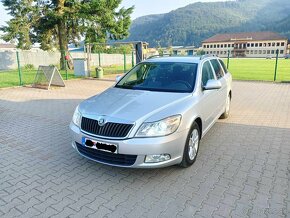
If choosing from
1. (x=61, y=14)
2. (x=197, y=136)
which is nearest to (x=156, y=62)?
(x=197, y=136)

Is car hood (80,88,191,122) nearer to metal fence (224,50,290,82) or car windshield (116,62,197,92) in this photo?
car windshield (116,62,197,92)

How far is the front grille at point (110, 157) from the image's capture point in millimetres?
3254

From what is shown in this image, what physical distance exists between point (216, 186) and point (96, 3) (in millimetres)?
18579

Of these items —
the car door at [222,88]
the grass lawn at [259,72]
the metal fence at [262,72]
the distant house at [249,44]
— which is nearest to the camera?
the car door at [222,88]

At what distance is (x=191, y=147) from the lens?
3828mm

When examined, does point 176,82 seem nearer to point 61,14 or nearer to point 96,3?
point 96,3

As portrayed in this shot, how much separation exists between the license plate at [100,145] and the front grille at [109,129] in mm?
119

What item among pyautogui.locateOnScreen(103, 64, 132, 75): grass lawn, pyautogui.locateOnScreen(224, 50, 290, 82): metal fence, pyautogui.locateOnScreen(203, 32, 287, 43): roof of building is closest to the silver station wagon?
pyautogui.locateOnScreen(224, 50, 290, 82): metal fence

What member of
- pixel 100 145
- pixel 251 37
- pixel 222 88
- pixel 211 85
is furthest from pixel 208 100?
pixel 251 37

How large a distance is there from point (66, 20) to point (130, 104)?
19507 mm

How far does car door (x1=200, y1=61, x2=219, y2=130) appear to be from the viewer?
4.28m

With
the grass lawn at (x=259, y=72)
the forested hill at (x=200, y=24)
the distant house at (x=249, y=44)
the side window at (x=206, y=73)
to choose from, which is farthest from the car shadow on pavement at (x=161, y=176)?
the forested hill at (x=200, y=24)

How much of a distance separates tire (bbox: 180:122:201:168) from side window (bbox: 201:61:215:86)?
97cm

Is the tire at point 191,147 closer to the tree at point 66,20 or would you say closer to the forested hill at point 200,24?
the tree at point 66,20
